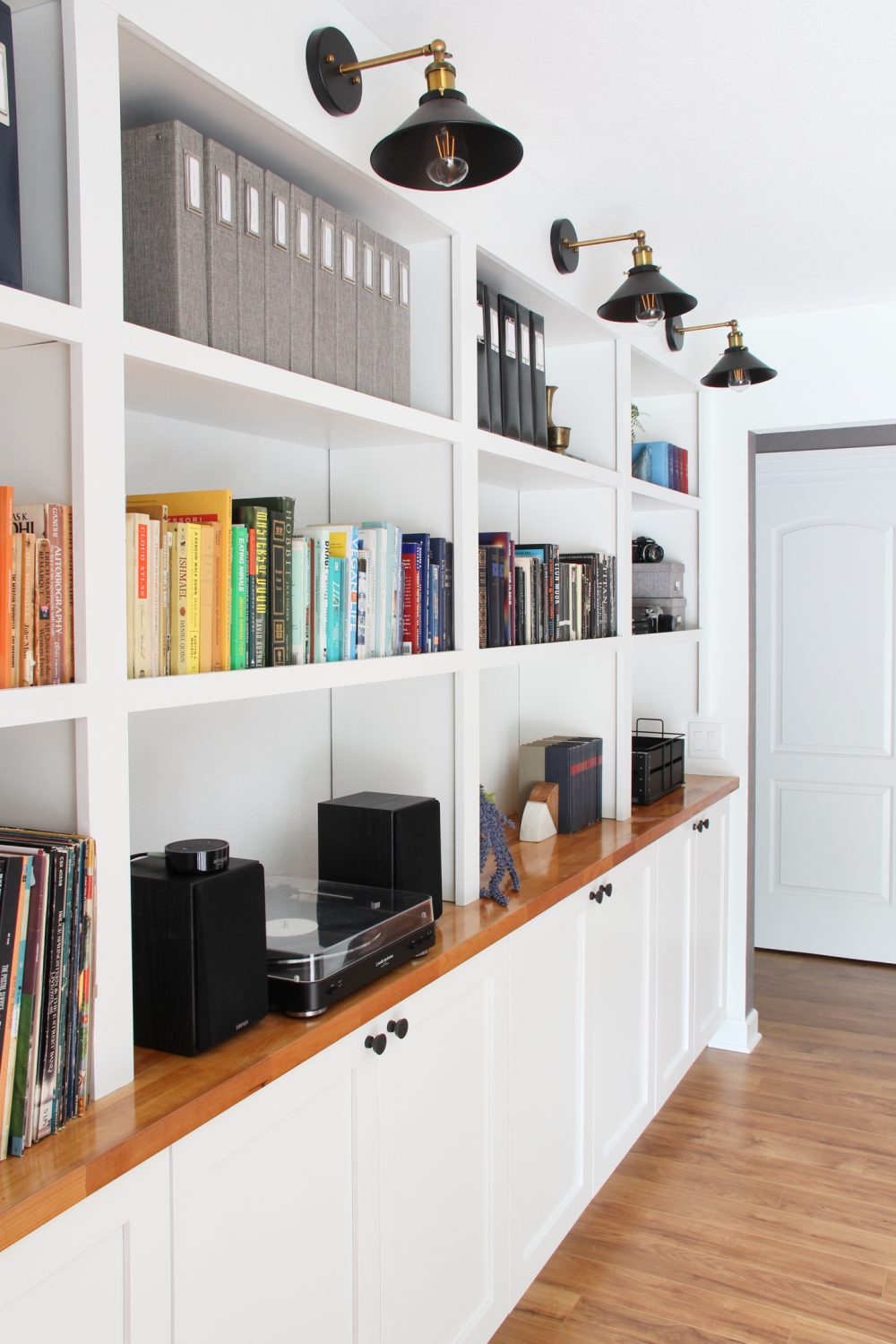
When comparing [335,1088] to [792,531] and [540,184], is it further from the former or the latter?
[792,531]

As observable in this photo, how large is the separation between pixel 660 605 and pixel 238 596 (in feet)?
7.80

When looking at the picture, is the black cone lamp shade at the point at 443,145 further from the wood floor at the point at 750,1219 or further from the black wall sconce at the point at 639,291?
the wood floor at the point at 750,1219

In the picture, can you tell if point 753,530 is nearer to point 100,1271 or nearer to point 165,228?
point 165,228

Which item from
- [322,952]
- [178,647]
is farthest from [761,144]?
[322,952]

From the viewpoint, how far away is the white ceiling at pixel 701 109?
5.94 feet

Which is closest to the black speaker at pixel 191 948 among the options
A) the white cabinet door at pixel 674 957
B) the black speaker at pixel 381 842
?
the black speaker at pixel 381 842

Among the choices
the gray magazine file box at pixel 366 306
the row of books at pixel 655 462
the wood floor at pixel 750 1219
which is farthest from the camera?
the row of books at pixel 655 462

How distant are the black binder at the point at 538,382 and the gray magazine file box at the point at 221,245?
3.52ft

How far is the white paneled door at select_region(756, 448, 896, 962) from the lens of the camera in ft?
15.2

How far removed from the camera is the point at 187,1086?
1260 mm


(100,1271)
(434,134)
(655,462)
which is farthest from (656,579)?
(100,1271)

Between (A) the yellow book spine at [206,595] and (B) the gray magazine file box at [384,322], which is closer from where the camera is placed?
(A) the yellow book spine at [206,595]

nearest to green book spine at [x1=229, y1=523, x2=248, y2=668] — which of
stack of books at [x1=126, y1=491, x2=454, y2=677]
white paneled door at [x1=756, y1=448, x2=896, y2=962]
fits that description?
stack of books at [x1=126, y1=491, x2=454, y2=677]

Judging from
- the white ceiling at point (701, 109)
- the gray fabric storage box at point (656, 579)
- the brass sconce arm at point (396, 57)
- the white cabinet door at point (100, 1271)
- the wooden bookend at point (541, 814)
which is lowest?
the white cabinet door at point (100, 1271)
